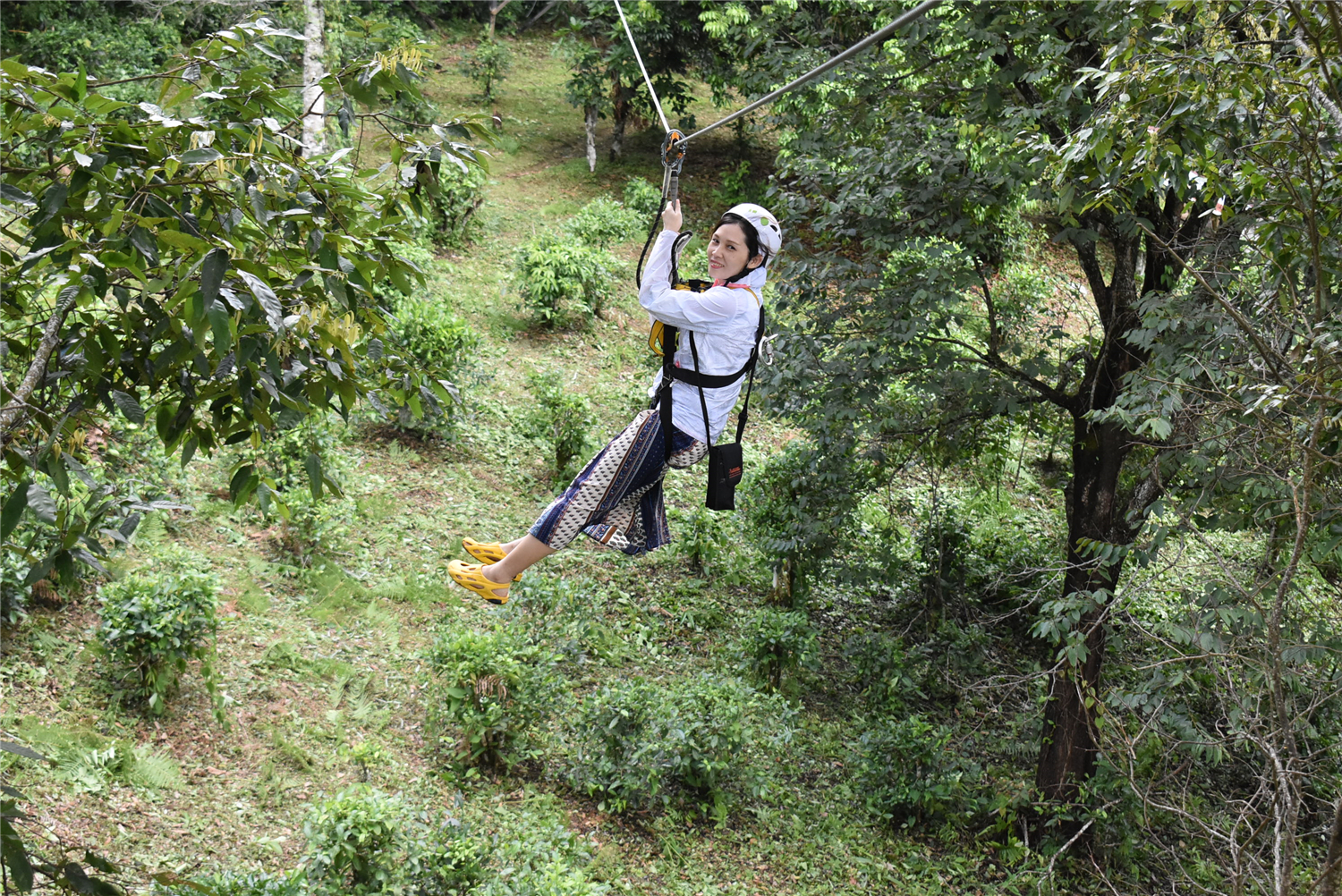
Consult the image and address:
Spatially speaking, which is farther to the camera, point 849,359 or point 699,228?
point 699,228

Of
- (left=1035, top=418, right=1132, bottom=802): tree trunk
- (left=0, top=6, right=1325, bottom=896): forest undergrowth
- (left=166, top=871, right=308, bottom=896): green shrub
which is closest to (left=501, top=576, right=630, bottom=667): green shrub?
(left=0, top=6, right=1325, bottom=896): forest undergrowth

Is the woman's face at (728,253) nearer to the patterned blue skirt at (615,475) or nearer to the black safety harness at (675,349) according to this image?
the black safety harness at (675,349)

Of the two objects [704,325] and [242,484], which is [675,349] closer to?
[704,325]

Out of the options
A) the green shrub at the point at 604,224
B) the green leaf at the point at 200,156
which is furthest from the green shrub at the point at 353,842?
the green shrub at the point at 604,224

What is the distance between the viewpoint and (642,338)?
1247cm

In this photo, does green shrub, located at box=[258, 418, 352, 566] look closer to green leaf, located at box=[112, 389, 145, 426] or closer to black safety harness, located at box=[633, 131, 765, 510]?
black safety harness, located at box=[633, 131, 765, 510]

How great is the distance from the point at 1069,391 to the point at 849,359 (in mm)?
1938

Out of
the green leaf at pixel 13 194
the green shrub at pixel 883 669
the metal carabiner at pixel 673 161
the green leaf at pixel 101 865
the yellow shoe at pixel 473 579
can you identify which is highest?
the green leaf at pixel 13 194

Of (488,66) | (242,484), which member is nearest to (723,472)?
(242,484)

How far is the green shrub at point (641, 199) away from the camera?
15.6 meters

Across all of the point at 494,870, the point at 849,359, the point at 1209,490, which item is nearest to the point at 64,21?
the point at 849,359

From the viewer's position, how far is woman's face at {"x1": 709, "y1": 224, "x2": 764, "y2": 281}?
4.01 m

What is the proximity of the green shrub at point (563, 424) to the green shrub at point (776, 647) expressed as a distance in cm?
236

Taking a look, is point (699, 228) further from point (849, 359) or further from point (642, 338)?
point (849, 359)
